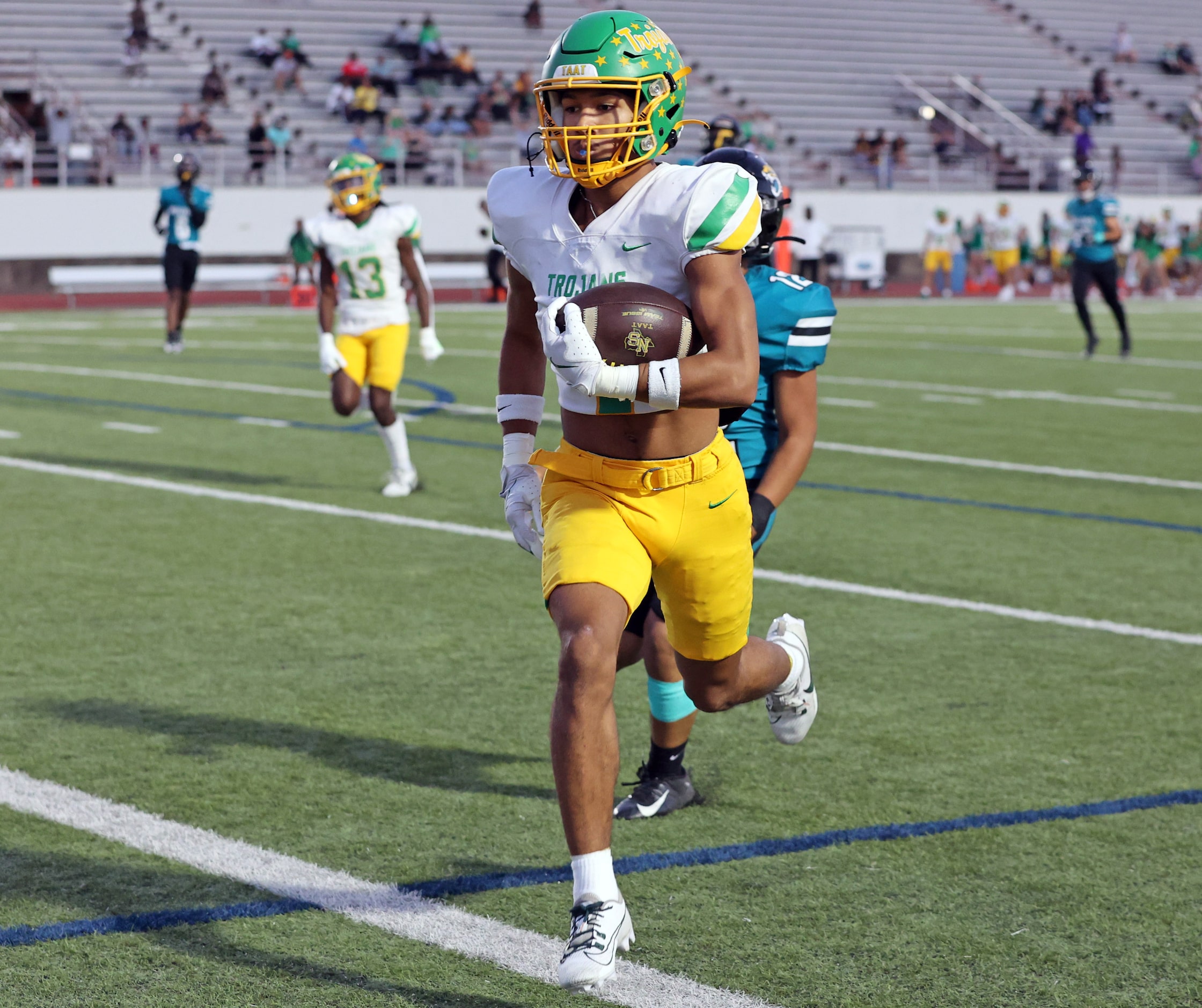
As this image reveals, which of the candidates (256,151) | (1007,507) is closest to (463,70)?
(256,151)

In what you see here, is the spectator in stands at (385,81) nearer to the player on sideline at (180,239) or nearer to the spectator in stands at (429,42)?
the spectator in stands at (429,42)

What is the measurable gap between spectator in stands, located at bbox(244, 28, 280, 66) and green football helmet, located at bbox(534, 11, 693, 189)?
30543 millimetres

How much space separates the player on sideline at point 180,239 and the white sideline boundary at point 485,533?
786 centimetres

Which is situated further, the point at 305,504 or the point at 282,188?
the point at 282,188

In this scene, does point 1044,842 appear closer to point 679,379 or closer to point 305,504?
point 679,379

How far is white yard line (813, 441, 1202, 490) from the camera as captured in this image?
971 centimetres

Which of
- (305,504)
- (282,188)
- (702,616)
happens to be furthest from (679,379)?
(282,188)

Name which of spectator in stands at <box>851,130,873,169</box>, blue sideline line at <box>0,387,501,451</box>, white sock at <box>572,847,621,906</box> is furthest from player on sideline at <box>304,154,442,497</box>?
spectator in stands at <box>851,130,873,169</box>

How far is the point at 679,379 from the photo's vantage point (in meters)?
3.17

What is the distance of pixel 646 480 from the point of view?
3.36 m

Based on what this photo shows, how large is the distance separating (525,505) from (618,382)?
0.56 metres

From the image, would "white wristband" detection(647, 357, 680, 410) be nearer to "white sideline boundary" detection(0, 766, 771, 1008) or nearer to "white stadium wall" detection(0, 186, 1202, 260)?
"white sideline boundary" detection(0, 766, 771, 1008)

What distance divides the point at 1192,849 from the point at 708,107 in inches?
1298

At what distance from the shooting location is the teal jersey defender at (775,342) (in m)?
4.46
